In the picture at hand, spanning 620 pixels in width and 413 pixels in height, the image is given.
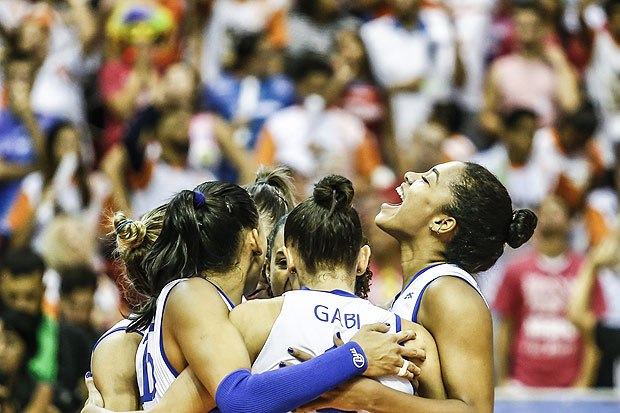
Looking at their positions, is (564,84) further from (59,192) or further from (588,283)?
(59,192)

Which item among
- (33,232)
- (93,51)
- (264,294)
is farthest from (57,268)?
(264,294)

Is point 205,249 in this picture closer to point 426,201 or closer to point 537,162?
point 426,201

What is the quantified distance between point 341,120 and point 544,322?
2.23 meters

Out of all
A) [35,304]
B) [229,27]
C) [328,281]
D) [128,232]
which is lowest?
[35,304]

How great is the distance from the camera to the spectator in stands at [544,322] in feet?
21.2

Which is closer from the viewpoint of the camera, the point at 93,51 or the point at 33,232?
the point at 33,232

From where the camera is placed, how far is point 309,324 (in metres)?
2.73

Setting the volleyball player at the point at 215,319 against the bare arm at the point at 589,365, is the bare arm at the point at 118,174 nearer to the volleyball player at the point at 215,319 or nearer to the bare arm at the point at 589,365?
the bare arm at the point at 589,365

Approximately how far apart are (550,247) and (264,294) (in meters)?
3.38

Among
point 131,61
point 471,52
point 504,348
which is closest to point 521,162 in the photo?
point 471,52

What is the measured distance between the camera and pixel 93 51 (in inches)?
318

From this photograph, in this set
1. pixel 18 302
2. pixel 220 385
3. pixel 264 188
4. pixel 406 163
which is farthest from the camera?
pixel 406 163

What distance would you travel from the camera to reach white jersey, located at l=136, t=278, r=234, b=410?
282 centimetres

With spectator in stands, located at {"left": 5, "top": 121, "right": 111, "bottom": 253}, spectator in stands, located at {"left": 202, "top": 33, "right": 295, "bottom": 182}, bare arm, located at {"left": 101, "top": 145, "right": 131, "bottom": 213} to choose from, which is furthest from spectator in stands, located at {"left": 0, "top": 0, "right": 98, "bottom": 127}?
spectator in stands, located at {"left": 202, "top": 33, "right": 295, "bottom": 182}
